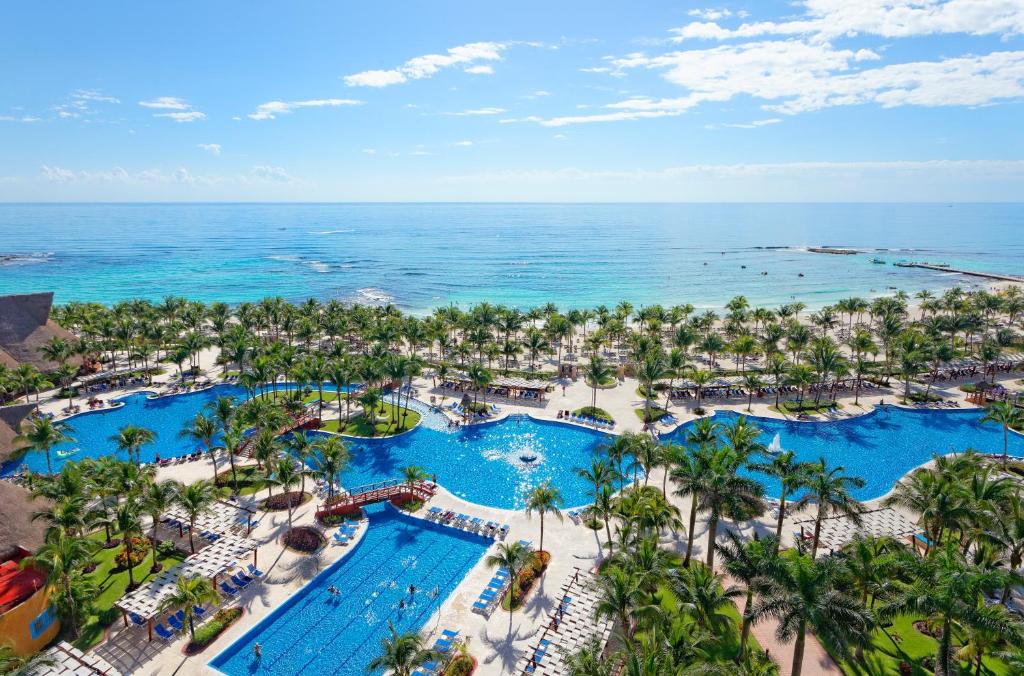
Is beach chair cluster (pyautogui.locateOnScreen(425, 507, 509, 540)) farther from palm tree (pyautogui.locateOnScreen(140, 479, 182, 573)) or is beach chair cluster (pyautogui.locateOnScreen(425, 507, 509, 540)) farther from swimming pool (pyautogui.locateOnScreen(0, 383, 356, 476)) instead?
swimming pool (pyautogui.locateOnScreen(0, 383, 356, 476))

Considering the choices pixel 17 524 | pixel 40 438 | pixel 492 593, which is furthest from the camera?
pixel 40 438

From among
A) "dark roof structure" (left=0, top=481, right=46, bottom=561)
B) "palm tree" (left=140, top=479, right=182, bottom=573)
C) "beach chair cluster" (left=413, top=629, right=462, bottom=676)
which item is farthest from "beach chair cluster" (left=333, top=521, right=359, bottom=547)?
"dark roof structure" (left=0, top=481, right=46, bottom=561)

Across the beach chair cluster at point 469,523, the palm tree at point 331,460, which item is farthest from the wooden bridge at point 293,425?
the beach chair cluster at point 469,523

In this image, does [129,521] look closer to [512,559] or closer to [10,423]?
[512,559]

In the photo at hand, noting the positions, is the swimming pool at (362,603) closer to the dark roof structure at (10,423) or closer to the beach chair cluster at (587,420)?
the beach chair cluster at (587,420)

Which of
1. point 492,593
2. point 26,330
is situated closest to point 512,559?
point 492,593
